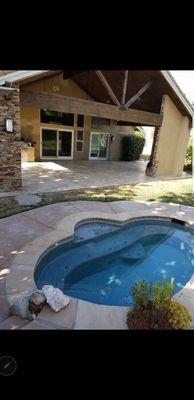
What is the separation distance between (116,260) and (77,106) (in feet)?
22.7

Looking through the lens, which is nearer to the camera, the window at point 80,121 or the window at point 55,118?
the window at point 55,118

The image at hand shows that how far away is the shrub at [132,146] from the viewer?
67.1 feet

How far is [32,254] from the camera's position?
526 cm

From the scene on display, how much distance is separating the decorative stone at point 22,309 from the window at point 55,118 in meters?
13.4

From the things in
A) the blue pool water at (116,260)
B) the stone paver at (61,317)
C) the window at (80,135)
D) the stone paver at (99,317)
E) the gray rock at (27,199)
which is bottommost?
the blue pool water at (116,260)

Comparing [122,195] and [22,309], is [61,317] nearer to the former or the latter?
[22,309]

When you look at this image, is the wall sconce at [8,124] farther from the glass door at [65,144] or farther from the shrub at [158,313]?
the glass door at [65,144]

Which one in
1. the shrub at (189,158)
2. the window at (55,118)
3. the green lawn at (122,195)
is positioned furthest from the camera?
the shrub at (189,158)

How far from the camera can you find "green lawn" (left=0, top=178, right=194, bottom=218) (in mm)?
7963

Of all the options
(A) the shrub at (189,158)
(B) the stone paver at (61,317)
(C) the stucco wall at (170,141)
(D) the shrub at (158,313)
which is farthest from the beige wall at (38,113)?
(D) the shrub at (158,313)

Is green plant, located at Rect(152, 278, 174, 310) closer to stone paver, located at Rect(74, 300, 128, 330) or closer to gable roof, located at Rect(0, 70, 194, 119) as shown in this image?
stone paver, located at Rect(74, 300, 128, 330)
